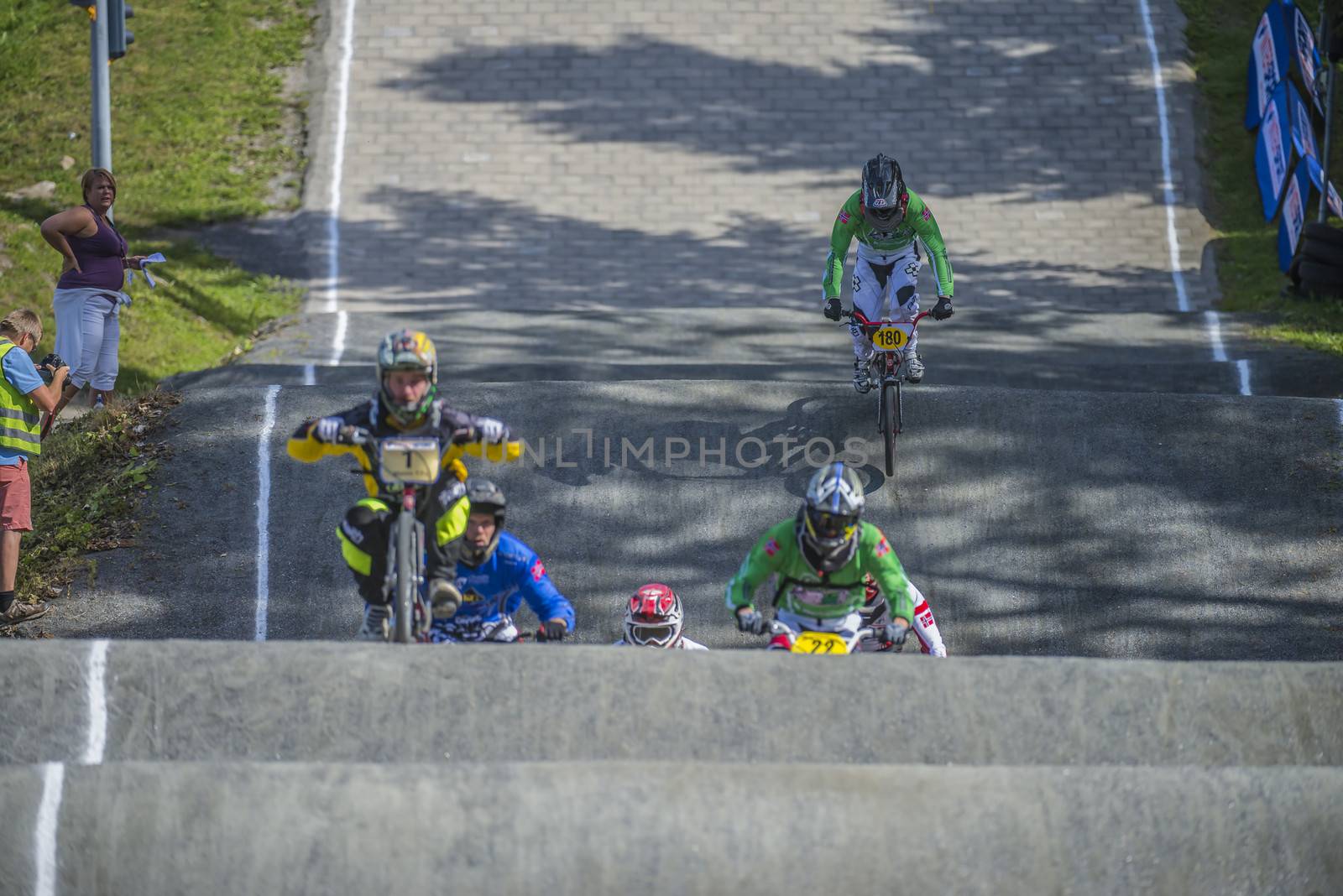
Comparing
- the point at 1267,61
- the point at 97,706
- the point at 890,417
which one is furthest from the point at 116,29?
the point at 1267,61

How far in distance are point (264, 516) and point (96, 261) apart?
102 inches

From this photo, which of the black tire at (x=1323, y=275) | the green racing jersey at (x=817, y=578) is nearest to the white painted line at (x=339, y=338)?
the green racing jersey at (x=817, y=578)

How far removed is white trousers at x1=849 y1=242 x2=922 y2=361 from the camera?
11.6m

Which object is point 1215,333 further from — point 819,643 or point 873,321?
point 819,643

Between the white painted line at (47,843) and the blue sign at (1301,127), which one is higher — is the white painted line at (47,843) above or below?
below

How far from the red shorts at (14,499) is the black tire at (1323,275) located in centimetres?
1270

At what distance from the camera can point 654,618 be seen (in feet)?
29.0

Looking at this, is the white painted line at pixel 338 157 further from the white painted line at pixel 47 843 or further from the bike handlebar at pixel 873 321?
the white painted line at pixel 47 843

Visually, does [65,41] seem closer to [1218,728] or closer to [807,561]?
[807,561]

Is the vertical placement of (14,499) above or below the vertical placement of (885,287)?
below

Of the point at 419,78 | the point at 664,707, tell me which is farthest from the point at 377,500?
the point at 419,78

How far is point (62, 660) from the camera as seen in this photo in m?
7.59

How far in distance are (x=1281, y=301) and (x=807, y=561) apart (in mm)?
9953

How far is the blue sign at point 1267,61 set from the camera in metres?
18.4
